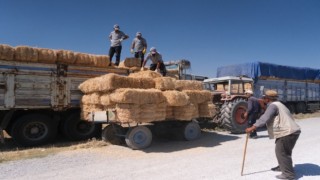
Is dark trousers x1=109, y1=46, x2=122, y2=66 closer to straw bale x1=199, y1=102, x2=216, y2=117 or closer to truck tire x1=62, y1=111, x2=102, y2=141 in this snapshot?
truck tire x1=62, y1=111, x2=102, y2=141

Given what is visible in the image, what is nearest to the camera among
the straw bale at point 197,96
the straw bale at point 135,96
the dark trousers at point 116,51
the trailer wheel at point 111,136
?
the straw bale at point 135,96

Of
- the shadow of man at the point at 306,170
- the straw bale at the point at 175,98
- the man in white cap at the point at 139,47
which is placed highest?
the man in white cap at the point at 139,47

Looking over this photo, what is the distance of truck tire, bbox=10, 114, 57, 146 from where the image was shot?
10.3 meters

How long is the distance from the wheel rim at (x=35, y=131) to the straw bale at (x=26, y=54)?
203 centimetres

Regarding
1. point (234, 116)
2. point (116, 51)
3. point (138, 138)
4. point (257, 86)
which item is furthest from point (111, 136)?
point (257, 86)

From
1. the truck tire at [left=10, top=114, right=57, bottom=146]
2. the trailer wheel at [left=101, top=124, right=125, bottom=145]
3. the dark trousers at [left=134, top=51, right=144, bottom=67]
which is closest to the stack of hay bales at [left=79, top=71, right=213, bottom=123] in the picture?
the trailer wheel at [left=101, top=124, right=125, bottom=145]

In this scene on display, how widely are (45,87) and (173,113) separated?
13.8 feet

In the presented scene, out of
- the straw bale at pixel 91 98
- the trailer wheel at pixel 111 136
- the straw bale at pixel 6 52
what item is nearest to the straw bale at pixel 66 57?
the straw bale at pixel 91 98

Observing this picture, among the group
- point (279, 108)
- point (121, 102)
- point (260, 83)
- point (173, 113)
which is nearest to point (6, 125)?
point (121, 102)

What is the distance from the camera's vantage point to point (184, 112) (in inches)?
424

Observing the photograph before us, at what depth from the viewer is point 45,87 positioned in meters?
10.9

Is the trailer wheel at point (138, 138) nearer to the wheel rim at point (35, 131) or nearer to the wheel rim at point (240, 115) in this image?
the wheel rim at point (35, 131)

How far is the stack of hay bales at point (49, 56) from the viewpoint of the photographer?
→ 10148 mm

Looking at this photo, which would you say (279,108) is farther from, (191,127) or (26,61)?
(26,61)
